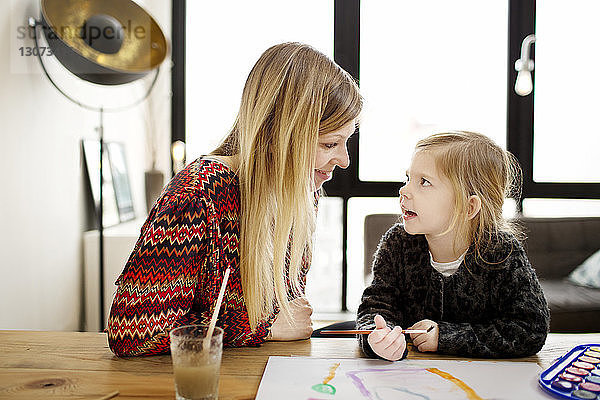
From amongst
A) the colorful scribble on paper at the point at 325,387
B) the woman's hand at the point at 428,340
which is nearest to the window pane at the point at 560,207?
the woman's hand at the point at 428,340

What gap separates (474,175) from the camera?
4.28ft

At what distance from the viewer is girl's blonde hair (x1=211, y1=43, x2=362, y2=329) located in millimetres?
1076

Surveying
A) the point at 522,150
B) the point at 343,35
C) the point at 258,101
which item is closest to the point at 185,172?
the point at 258,101

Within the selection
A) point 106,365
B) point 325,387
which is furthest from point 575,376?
point 106,365

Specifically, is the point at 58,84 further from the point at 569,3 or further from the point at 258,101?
the point at 569,3

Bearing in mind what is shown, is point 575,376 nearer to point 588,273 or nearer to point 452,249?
point 452,249

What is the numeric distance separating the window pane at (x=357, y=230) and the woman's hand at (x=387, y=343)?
2.61m

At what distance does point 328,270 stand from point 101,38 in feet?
6.92

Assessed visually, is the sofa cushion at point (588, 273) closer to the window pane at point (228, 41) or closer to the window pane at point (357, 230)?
the window pane at point (357, 230)

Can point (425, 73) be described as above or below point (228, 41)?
below

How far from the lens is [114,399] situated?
2.62 feet

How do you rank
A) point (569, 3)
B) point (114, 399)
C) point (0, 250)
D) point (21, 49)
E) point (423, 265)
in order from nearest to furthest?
point (114, 399)
point (423, 265)
point (0, 250)
point (21, 49)
point (569, 3)

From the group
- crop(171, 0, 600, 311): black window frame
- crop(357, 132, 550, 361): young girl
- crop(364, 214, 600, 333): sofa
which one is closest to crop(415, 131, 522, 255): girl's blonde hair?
crop(357, 132, 550, 361): young girl

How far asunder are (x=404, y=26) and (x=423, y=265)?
261cm
